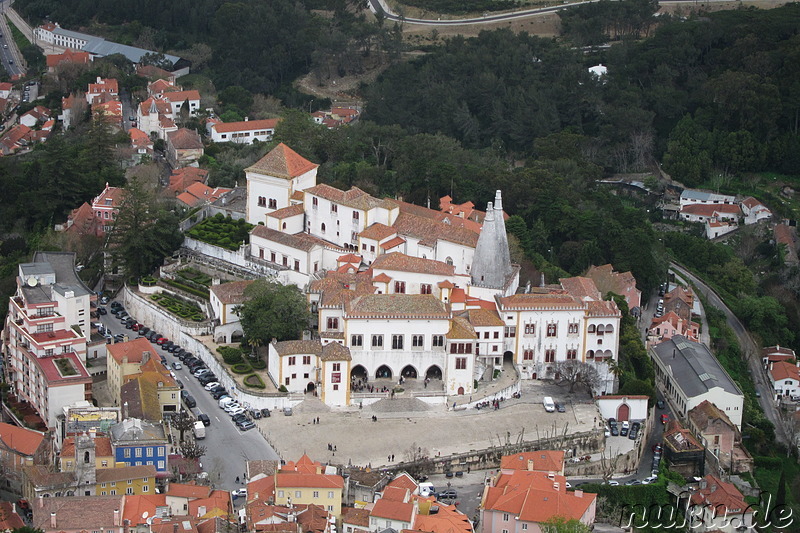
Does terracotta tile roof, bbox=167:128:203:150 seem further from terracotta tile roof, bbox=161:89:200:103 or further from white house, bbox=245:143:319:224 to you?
white house, bbox=245:143:319:224

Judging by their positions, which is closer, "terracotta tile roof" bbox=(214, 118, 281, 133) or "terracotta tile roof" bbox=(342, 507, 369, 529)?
"terracotta tile roof" bbox=(342, 507, 369, 529)

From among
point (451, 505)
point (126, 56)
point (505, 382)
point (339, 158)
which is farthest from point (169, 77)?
point (451, 505)

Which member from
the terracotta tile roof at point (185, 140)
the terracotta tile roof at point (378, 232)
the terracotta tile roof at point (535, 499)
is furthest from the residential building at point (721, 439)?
the terracotta tile roof at point (185, 140)

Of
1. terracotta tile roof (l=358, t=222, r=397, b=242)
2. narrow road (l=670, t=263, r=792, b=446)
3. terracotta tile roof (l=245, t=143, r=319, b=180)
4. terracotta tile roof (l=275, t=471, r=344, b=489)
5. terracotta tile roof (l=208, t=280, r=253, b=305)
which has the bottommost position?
narrow road (l=670, t=263, r=792, b=446)

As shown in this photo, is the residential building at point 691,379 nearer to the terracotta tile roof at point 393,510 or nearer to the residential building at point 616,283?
the residential building at point 616,283

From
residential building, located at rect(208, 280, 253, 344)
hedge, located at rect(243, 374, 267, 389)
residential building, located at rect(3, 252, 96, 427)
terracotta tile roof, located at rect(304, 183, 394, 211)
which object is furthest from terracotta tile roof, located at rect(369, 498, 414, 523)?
Answer: terracotta tile roof, located at rect(304, 183, 394, 211)

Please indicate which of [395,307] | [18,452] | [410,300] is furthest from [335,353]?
[18,452]
